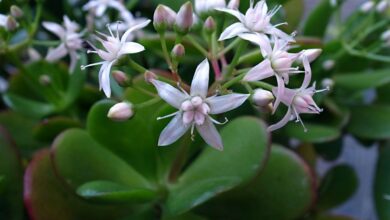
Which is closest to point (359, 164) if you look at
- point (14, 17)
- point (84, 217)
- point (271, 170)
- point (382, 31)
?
point (382, 31)

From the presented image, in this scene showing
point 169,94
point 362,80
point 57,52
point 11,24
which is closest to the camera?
point 169,94

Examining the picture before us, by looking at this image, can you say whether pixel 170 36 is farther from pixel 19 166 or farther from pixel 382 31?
pixel 382 31

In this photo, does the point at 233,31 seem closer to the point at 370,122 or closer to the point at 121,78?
the point at 121,78

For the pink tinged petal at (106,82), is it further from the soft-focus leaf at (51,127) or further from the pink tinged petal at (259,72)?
the soft-focus leaf at (51,127)

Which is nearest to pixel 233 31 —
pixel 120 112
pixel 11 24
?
pixel 120 112

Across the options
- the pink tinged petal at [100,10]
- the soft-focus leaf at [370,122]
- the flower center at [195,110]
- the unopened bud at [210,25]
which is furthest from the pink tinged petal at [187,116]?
the soft-focus leaf at [370,122]

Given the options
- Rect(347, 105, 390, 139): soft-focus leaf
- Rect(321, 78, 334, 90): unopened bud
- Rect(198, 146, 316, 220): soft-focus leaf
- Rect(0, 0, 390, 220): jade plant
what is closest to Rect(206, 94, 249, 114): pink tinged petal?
Rect(0, 0, 390, 220): jade plant
